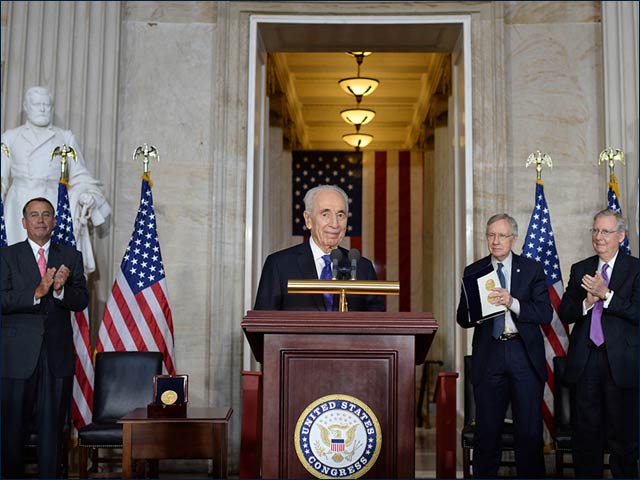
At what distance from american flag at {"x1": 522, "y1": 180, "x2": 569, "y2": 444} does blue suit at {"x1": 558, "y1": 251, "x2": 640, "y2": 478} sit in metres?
1.03

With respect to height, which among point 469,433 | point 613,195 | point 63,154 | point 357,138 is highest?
point 357,138

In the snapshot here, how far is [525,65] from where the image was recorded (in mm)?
7152

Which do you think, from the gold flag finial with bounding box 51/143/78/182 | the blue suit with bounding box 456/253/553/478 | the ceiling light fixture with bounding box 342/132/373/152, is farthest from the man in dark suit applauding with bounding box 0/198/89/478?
the ceiling light fixture with bounding box 342/132/373/152

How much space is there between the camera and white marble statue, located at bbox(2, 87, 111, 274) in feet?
20.4

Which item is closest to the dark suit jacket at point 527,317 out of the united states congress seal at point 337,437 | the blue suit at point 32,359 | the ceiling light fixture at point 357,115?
the united states congress seal at point 337,437

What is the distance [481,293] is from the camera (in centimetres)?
481

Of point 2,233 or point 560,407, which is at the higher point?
point 2,233

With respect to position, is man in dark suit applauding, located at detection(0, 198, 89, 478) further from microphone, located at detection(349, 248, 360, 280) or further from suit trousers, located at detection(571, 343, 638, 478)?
suit trousers, located at detection(571, 343, 638, 478)

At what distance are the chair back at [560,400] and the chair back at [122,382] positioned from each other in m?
2.77

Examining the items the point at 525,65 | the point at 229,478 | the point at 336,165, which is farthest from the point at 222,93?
the point at 336,165

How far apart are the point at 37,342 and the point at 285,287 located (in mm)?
2113

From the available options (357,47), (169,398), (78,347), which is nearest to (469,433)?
(169,398)

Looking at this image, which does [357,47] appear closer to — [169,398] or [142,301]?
[142,301]

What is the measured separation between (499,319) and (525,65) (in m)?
3.02
